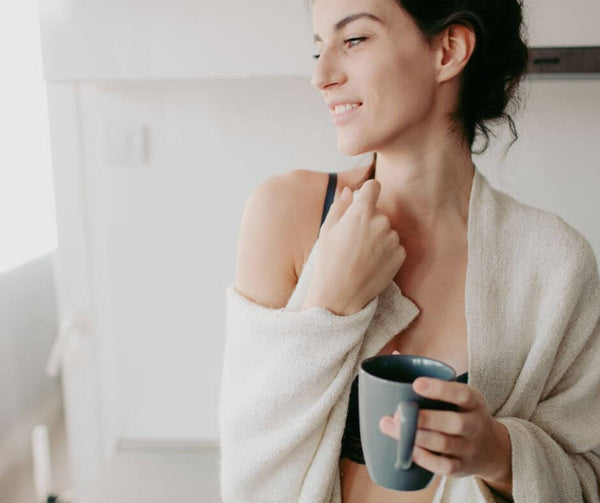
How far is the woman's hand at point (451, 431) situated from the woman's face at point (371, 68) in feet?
1.23

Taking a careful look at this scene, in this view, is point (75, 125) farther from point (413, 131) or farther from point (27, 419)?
point (27, 419)

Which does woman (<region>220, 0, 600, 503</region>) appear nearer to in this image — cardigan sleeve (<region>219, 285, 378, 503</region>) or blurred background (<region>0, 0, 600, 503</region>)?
cardigan sleeve (<region>219, 285, 378, 503</region>)

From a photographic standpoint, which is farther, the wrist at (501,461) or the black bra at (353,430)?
the black bra at (353,430)

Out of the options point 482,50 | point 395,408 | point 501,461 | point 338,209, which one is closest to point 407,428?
point 395,408

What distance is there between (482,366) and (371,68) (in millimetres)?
421

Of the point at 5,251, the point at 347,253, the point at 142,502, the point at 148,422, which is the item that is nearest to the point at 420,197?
the point at 347,253

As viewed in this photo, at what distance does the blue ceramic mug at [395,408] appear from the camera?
0.49 metres

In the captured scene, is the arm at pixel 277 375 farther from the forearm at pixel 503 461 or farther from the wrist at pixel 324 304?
the forearm at pixel 503 461

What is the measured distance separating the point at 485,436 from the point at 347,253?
0.87 ft

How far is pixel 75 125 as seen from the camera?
1.35m

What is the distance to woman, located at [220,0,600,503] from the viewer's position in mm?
723

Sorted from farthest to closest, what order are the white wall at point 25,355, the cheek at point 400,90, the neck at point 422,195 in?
the white wall at point 25,355 < the neck at point 422,195 < the cheek at point 400,90

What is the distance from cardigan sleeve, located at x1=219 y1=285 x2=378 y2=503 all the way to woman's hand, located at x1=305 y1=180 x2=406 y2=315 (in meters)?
0.02

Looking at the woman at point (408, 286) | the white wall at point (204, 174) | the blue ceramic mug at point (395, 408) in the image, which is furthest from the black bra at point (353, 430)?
the white wall at point (204, 174)
